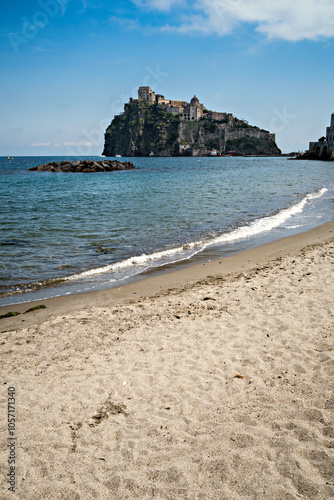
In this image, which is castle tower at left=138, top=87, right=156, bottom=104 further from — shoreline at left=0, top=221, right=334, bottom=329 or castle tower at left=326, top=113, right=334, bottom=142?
shoreline at left=0, top=221, right=334, bottom=329

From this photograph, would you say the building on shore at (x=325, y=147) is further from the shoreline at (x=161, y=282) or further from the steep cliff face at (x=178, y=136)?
the shoreline at (x=161, y=282)

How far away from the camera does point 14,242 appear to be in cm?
1308

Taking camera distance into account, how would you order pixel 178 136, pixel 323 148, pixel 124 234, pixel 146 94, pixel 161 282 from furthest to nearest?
pixel 146 94 → pixel 178 136 → pixel 323 148 → pixel 124 234 → pixel 161 282

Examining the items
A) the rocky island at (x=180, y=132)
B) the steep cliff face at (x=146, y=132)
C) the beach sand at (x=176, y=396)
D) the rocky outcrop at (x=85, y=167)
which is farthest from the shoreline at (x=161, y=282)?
the steep cliff face at (x=146, y=132)

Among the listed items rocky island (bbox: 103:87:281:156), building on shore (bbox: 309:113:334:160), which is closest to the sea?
building on shore (bbox: 309:113:334:160)

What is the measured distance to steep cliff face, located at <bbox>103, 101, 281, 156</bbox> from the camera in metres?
176

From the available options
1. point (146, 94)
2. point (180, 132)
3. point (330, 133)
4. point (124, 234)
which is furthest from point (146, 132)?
point (124, 234)

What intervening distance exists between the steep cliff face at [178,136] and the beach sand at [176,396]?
177 meters

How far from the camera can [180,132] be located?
575ft

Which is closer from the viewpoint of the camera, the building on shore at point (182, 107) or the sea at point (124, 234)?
the sea at point (124, 234)

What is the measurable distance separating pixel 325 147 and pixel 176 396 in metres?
111

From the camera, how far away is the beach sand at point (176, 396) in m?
2.95

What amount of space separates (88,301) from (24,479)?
4.72 metres

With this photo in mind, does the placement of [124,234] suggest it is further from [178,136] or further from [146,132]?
[146,132]
